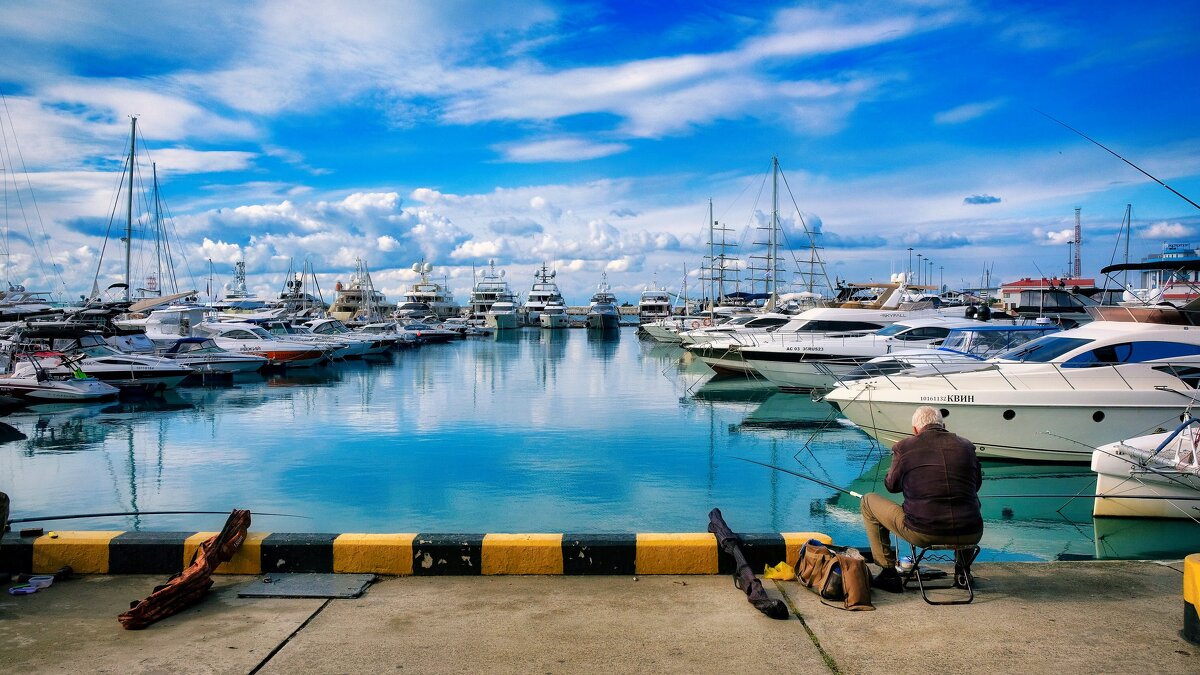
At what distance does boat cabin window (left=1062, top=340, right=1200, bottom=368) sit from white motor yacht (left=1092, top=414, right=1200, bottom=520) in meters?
3.35

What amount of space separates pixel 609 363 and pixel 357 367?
13.8 m

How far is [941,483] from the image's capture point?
630cm

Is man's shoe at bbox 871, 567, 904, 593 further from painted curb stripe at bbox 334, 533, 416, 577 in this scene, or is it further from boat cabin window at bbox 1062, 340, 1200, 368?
boat cabin window at bbox 1062, 340, 1200, 368

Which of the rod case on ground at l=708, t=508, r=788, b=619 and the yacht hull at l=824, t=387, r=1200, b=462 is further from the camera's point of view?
the yacht hull at l=824, t=387, r=1200, b=462

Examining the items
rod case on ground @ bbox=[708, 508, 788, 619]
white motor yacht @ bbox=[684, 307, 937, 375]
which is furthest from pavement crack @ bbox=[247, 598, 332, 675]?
white motor yacht @ bbox=[684, 307, 937, 375]

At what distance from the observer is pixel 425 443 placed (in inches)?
806

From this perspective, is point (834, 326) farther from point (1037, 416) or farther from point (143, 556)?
point (143, 556)

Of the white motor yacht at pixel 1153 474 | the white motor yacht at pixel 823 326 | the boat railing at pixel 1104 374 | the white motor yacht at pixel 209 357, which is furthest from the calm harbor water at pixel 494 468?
the white motor yacht at pixel 209 357

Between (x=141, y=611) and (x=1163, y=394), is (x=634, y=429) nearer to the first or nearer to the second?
(x=1163, y=394)

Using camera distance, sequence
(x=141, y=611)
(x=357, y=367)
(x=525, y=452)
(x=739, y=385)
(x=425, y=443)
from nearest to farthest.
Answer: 1. (x=141, y=611)
2. (x=525, y=452)
3. (x=425, y=443)
4. (x=739, y=385)
5. (x=357, y=367)

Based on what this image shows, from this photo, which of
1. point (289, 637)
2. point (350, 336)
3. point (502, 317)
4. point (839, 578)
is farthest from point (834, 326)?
point (502, 317)

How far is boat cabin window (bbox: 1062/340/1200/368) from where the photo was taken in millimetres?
15109

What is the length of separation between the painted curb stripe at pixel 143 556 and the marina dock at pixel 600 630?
0.40 ft

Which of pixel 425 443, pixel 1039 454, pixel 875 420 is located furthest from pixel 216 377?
pixel 1039 454
